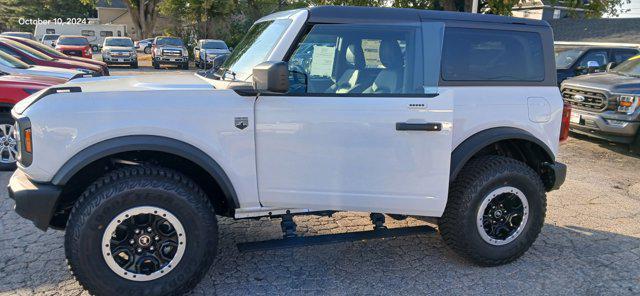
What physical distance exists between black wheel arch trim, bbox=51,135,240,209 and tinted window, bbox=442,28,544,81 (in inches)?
69.7

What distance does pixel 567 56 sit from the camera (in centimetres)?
1164

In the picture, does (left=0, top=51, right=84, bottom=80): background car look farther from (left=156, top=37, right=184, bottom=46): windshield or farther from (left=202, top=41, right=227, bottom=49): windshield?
(left=156, top=37, right=184, bottom=46): windshield

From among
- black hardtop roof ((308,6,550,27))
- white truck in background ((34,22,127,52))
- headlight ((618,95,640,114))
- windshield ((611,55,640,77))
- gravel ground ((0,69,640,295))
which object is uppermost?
white truck in background ((34,22,127,52))

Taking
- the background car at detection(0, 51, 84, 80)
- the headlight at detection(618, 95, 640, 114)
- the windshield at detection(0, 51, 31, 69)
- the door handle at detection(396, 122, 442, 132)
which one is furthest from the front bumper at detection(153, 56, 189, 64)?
the door handle at detection(396, 122, 442, 132)

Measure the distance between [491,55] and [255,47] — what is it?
1.81 m

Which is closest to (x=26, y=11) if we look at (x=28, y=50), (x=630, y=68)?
(x=28, y=50)

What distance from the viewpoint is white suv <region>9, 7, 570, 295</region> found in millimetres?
2891

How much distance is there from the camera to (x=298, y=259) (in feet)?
12.6

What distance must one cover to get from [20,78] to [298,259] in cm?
504

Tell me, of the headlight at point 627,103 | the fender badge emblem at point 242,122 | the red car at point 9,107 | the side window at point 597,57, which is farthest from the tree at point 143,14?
the fender badge emblem at point 242,122

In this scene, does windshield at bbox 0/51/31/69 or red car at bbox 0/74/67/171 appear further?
windshield at bbox 0/51/31/69

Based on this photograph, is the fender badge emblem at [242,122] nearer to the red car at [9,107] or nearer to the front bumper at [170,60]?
the red car at [9,107]

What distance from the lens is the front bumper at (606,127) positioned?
24.2 feet

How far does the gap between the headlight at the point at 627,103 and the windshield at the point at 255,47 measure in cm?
638
